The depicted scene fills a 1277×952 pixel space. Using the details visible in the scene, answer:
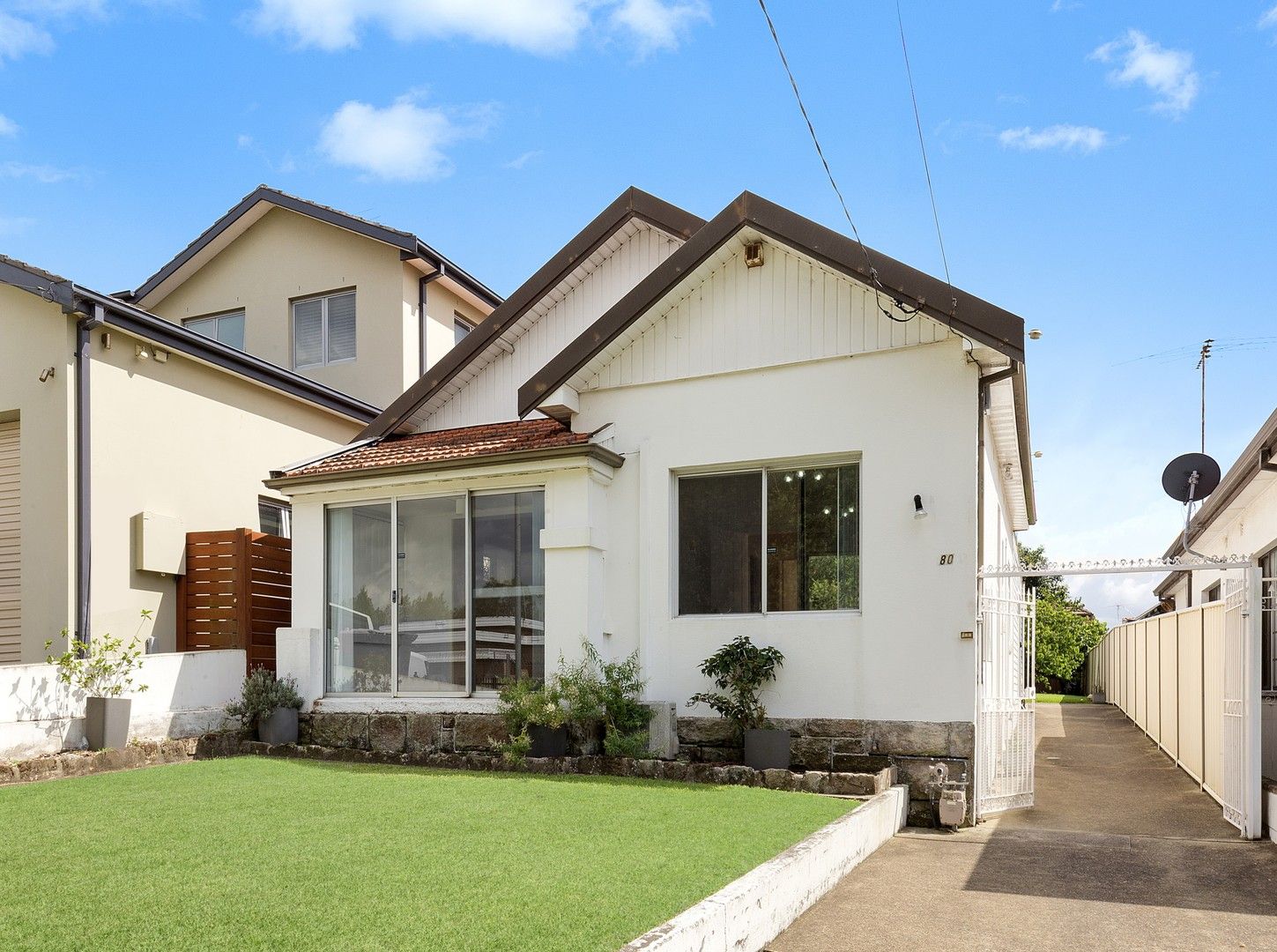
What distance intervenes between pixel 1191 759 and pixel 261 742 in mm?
10541

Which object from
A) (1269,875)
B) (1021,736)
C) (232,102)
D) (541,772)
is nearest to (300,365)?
(232,102)

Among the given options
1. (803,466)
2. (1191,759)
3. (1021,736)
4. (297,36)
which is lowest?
(1191,759)

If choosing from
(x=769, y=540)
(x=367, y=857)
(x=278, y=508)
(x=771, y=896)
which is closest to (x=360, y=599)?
(x=278, y=508)

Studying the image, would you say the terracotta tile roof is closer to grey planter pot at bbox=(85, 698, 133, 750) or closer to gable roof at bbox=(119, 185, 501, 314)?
grey planter pot at bbox=(85, 698, 133, 750)

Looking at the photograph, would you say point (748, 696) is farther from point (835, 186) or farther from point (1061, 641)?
point (1061, 641)

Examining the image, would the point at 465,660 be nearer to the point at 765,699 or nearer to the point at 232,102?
the point at 765,699

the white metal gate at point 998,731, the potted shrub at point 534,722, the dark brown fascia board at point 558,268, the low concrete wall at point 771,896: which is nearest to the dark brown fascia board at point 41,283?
the dark brown fascia board at point 558,268

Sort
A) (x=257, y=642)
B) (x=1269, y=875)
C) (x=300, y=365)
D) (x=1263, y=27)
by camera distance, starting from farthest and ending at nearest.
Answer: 1. (x=300, y=365)
2. (x=257, y=642)
3. (x=1263, y=27)
4. (x=1269, y=875)

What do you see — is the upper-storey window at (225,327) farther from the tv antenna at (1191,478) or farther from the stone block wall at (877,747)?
the tv antenna at (1191,478)

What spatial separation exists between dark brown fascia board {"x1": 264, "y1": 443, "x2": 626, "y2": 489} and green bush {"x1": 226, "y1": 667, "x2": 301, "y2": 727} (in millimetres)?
2148

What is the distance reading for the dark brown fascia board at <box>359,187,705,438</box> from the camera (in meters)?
12.8

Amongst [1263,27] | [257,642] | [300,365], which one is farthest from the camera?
[300,365]

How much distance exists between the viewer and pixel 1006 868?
7375 millimetres

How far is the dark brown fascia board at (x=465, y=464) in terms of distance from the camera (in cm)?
1056
